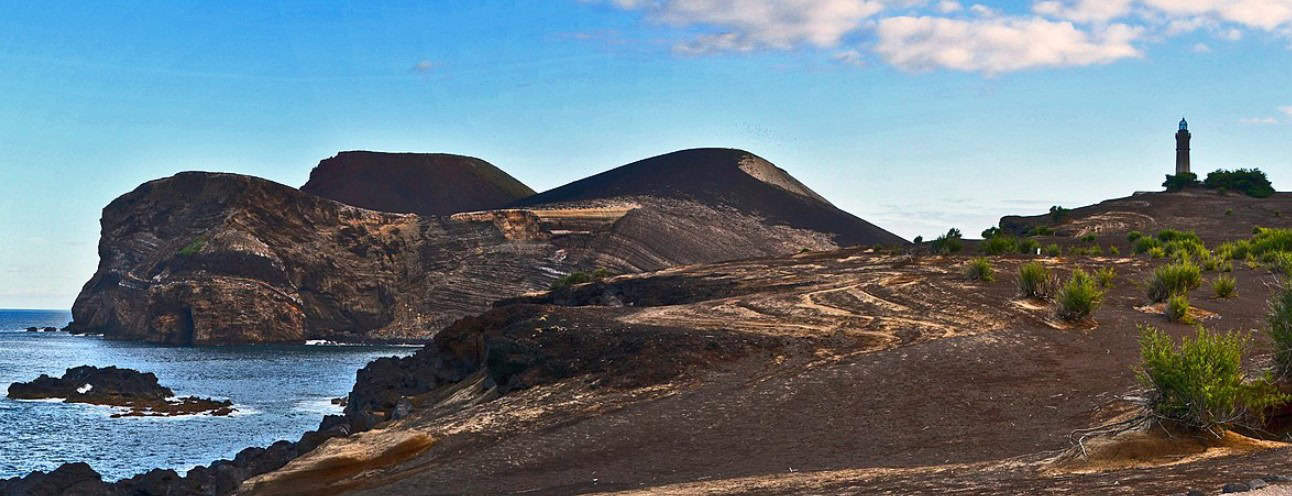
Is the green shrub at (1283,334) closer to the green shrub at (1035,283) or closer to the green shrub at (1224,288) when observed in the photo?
the green shrub at (1035,283)

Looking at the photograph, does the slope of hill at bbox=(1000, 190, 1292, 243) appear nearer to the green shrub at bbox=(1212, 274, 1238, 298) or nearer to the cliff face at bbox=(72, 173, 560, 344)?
the green shrub at bbox=(1212, 274, 1238, 298)

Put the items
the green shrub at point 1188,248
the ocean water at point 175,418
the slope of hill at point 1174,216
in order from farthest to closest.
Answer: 1. the slope of hill at point 1174,216
2. the green shrub at point 1188,248
3. the ocean water at point 175,418

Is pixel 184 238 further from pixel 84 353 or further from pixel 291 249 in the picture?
pixel 84 353

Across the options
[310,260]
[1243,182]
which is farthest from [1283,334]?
[310,260]

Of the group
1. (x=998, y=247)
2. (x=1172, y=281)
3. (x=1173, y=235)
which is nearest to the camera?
(x=1172, y=281)

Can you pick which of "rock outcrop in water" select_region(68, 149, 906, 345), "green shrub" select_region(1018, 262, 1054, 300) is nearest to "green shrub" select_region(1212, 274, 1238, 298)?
"green shrub" select_region(1018, 262, 1054, 300)

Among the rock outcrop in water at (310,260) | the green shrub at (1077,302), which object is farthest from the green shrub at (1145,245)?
the rock outcrop in water at (310,260)

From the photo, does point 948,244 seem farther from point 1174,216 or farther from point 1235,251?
point 1174,216
